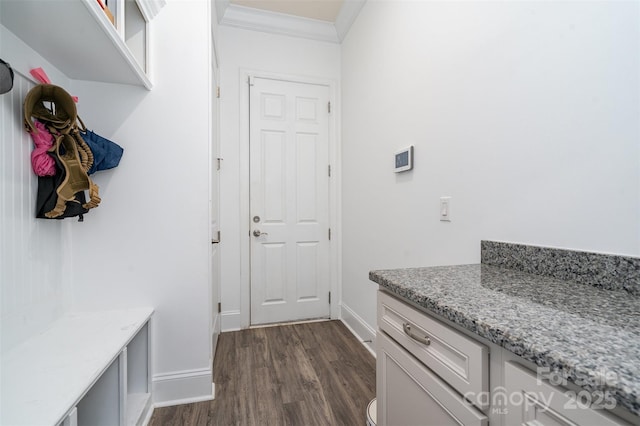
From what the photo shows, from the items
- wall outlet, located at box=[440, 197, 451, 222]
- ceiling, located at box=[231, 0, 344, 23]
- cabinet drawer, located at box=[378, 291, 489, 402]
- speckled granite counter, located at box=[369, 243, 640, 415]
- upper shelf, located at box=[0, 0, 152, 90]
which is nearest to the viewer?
speckled granite counter, located at box=[369, 243, 640, 415]

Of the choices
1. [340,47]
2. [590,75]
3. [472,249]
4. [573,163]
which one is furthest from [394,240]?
[340,47]

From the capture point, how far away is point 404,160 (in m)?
1.79

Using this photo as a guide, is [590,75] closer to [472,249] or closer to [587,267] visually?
[587,267]

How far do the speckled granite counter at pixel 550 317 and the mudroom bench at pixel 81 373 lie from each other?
1.05 metres

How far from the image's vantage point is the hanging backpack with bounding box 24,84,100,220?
3.95 ft

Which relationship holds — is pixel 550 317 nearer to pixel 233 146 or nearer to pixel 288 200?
pixel 288 200

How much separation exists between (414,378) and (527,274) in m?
0.53

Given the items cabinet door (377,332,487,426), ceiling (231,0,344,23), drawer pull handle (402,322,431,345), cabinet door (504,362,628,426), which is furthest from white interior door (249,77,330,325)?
cabinet door (504,362,628,426)

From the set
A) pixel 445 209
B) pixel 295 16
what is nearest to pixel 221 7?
pixel 295 16

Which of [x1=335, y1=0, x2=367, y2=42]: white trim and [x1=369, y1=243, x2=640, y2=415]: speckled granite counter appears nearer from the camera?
[x1=369, y1=243, x2=640, y2=415]: speckled granite counter

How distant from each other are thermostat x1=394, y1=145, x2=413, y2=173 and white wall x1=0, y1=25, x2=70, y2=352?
1806 mm

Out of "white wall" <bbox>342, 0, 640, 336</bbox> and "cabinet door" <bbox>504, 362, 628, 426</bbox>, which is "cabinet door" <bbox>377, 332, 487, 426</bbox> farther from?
"white wall" <bbox>342, 0, 640, 336</bbox>

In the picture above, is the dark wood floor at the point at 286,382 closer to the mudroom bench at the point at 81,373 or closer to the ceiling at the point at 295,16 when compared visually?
the mudroom bench at the point at 81,373

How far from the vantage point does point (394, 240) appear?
1.94 meters
